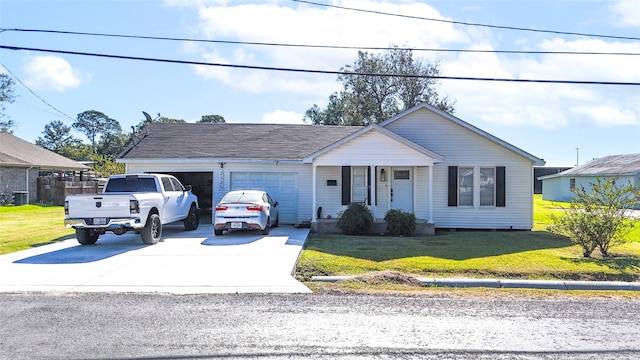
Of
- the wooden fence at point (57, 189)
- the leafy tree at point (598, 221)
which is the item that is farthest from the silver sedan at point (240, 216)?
the wooden fence at point (57, 189)

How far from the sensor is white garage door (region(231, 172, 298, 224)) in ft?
62.3

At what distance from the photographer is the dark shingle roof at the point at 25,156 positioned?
30.4 m

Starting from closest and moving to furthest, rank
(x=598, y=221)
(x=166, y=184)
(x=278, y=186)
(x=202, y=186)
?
(x=598, y=221) → (x=166, y=184) → (x=278, y=186) → (x=202, y=186)

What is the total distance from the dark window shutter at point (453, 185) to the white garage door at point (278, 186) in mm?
6081

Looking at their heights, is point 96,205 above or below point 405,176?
below

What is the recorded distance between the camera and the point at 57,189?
31938 mm

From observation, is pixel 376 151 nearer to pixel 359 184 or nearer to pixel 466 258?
pixel 359 184

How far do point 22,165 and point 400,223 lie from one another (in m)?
26.3

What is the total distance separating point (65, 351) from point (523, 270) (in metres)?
8.70

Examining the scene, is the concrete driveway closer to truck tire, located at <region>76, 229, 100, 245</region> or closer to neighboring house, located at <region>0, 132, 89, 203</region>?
truck tire, located at <region>76, 229, 100, 245</region>

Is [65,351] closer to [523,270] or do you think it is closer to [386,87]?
[523,270]

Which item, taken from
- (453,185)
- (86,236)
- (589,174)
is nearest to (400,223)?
(453,185)

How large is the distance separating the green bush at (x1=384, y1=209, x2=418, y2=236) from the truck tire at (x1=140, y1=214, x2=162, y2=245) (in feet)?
24.6

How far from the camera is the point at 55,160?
119 ft
